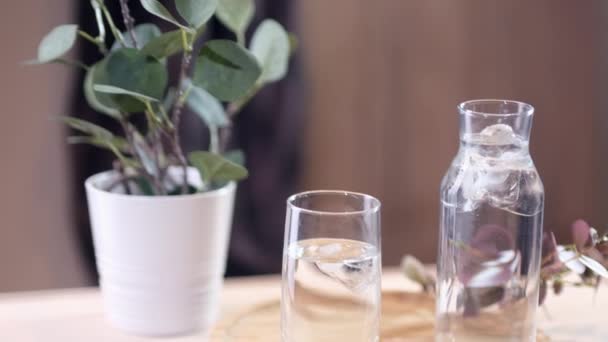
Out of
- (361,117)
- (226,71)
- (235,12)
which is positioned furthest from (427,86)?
(226,71)

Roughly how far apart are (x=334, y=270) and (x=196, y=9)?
0.80ft

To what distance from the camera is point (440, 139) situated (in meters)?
1.69

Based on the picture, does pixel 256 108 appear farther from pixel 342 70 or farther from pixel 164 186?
pixel 164 186

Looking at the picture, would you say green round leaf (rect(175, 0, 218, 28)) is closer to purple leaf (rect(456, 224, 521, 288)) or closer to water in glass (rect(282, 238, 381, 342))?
water in glass (rect(282, 238, 381, 342))

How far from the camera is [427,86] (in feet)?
5.43

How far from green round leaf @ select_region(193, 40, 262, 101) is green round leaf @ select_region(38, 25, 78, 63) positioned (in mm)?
110

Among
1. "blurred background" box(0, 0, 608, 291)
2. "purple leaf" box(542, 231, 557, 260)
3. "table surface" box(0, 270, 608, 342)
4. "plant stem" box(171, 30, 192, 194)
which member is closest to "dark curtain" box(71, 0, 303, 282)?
"blurred background" box(0, 0, 608, 291)

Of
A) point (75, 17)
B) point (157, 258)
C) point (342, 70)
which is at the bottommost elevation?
point (157, 258)

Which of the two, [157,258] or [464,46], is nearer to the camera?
[157,258]

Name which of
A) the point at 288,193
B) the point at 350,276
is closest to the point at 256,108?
the point at 288,193

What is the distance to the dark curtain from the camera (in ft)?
4.80

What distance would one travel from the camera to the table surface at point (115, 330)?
2.68 ft

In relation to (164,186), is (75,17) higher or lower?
higher

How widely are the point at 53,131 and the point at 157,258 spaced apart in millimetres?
751
